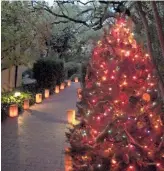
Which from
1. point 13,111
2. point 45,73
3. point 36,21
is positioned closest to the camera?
point 13,111

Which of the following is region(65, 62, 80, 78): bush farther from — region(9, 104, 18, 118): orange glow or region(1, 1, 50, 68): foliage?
region(9, 104, 18, 118): orange glow

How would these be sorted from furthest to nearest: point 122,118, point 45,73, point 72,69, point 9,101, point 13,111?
point 72,69 < point 45,73 < point 9,101 < point 13,111 < point 122,118

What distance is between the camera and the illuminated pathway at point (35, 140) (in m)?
5.39

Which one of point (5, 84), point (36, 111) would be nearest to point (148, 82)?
point (36, 111)

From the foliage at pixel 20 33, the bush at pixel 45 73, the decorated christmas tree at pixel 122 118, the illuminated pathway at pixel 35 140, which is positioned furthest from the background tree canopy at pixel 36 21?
the bush at pixel 45 73

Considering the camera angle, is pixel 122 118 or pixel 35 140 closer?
pixel 122 118

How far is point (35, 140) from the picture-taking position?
6891 mm

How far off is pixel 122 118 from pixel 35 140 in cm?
376

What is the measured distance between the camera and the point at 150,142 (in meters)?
3.32

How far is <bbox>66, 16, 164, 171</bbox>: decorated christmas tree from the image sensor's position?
3352 millimetres

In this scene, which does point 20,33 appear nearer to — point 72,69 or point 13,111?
point 13,111

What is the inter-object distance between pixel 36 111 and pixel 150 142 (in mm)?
7376

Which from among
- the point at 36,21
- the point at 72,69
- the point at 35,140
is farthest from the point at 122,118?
the point at 72,69

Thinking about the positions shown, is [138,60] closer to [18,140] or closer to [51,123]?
[18,140]
